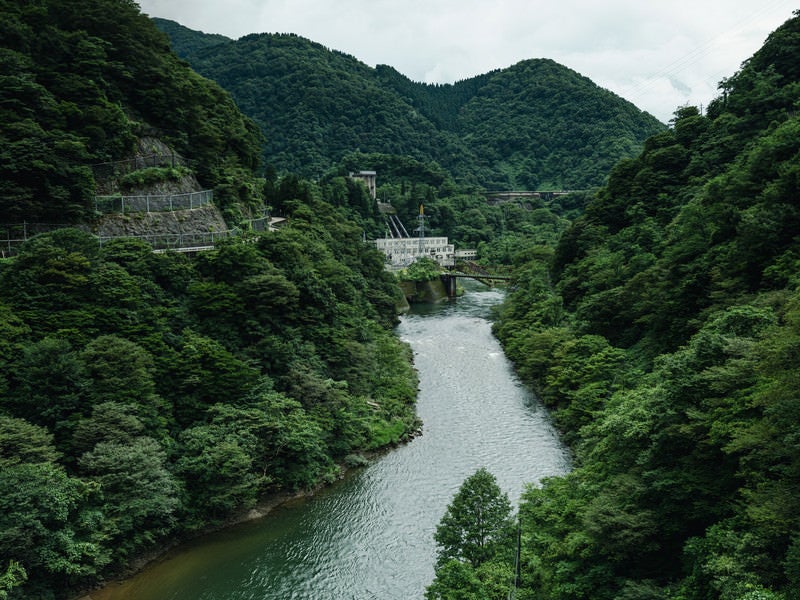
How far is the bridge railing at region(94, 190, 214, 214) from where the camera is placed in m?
32.4

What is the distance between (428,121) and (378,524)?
161 m

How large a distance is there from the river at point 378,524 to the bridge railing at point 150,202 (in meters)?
18.7

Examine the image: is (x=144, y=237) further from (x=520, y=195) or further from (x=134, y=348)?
(x=520, y=195)

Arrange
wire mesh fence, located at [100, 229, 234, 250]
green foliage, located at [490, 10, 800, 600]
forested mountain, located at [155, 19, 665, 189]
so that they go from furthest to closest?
forested mountain, located at [155, 19, 665, 189] < wire mesh fence, located at [100, 229, 234, 250] < green foliage, located at [490, 10, 800, 600]

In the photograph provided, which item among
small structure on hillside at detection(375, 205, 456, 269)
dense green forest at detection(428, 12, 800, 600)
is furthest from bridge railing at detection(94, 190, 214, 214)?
small structure on hillside at detection(375, 205, 456, 269)

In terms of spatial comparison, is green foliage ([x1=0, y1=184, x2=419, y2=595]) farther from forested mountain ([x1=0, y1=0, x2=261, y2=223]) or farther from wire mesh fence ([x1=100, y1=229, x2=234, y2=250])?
forested mountain ([x1=0, y1=0, x2=261, y2=223])

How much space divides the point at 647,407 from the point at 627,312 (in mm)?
16722

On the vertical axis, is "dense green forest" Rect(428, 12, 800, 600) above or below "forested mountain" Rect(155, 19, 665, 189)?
below

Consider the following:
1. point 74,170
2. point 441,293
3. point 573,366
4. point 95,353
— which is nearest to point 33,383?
point 95,353

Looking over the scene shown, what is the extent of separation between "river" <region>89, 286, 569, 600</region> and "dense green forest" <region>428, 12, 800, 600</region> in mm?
2571

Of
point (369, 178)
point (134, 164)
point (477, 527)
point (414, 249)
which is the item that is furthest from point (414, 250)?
point (477, 527)

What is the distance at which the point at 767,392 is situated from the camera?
13.4m

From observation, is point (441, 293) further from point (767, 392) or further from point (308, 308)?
point (767, 392)

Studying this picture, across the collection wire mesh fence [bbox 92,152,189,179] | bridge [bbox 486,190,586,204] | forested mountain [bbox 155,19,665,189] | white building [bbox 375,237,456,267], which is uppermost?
forested mountain [bbox 155,19,665,189]
